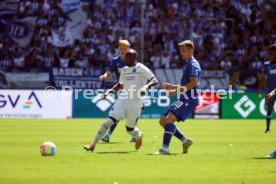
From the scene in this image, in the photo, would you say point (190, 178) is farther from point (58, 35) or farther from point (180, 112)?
point (58, 35)

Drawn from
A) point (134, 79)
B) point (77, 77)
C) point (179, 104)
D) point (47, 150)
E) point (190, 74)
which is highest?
point (190, 74)

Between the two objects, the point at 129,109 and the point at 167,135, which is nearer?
the point at 167,135

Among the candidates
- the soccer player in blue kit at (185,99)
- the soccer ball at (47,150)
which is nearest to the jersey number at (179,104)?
the soccer player in blue kit at (185,99)

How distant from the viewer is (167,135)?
49.8 ft

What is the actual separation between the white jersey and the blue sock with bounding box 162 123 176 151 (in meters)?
0.92

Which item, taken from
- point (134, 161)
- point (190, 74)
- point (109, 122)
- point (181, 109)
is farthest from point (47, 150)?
point (190, 74)

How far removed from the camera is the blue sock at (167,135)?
49.7 ft

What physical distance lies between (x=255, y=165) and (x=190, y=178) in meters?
2.32

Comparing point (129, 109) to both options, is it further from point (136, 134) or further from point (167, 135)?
point (167, 135)

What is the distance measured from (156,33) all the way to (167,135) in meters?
23.5

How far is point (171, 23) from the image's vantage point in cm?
3878

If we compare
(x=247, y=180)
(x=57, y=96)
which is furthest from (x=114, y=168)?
(x=57, y=96)

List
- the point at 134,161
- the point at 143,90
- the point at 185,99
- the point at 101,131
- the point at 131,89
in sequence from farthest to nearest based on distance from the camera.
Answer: the point at 131,89, the point at 185,99, the point at 101,131, the point at 143,90, the point at 134,161

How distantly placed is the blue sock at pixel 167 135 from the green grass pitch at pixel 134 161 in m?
0.28
